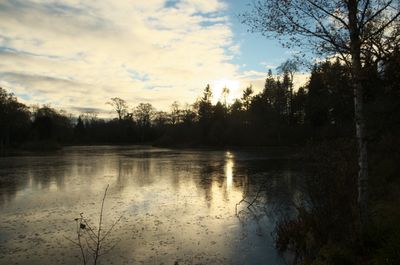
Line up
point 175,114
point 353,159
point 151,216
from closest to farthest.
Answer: point 353,159 → point 151,216 → point 175,114

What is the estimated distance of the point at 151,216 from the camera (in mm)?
13148

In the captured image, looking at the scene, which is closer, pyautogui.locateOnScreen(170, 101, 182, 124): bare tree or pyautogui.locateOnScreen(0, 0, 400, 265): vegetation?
pyautogui.locateOnScreen(0, 0, 400, 265): vegetation

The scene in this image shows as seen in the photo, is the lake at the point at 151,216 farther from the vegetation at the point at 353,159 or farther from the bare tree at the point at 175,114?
the bare tree at the point at 175,114

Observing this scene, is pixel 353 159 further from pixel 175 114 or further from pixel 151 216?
pixel 175 114

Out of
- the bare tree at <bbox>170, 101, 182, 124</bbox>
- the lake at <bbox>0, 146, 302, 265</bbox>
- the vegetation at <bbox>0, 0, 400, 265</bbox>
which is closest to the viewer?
the vegetation at <bbox>0, 0, 400, 265</bbox>

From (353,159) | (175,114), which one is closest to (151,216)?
(353,159)

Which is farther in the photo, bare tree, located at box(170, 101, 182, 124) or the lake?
bare tree, located at box(170, 101, 182, 124)

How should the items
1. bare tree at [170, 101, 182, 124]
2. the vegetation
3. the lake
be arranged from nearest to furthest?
the vegetation, the lake, bare tree at [170, 101, 182, 124]

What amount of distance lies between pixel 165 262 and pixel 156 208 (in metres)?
5.90

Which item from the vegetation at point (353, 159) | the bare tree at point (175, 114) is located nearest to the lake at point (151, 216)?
the vegetation at point (353, 159)

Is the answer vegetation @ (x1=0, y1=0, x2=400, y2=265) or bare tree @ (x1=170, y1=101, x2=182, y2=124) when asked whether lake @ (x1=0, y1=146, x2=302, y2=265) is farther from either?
bare tree @ (x1=170, y1=101, x2=182, y2=124)

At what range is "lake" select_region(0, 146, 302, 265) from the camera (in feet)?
30.1

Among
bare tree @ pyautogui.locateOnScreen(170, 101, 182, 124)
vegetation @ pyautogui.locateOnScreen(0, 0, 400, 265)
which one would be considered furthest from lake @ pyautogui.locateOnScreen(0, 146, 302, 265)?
bare tree @ pyautogui.locateOnScreen(170, 101, 182, 124)

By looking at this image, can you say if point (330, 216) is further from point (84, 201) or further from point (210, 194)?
point (84, 201)
